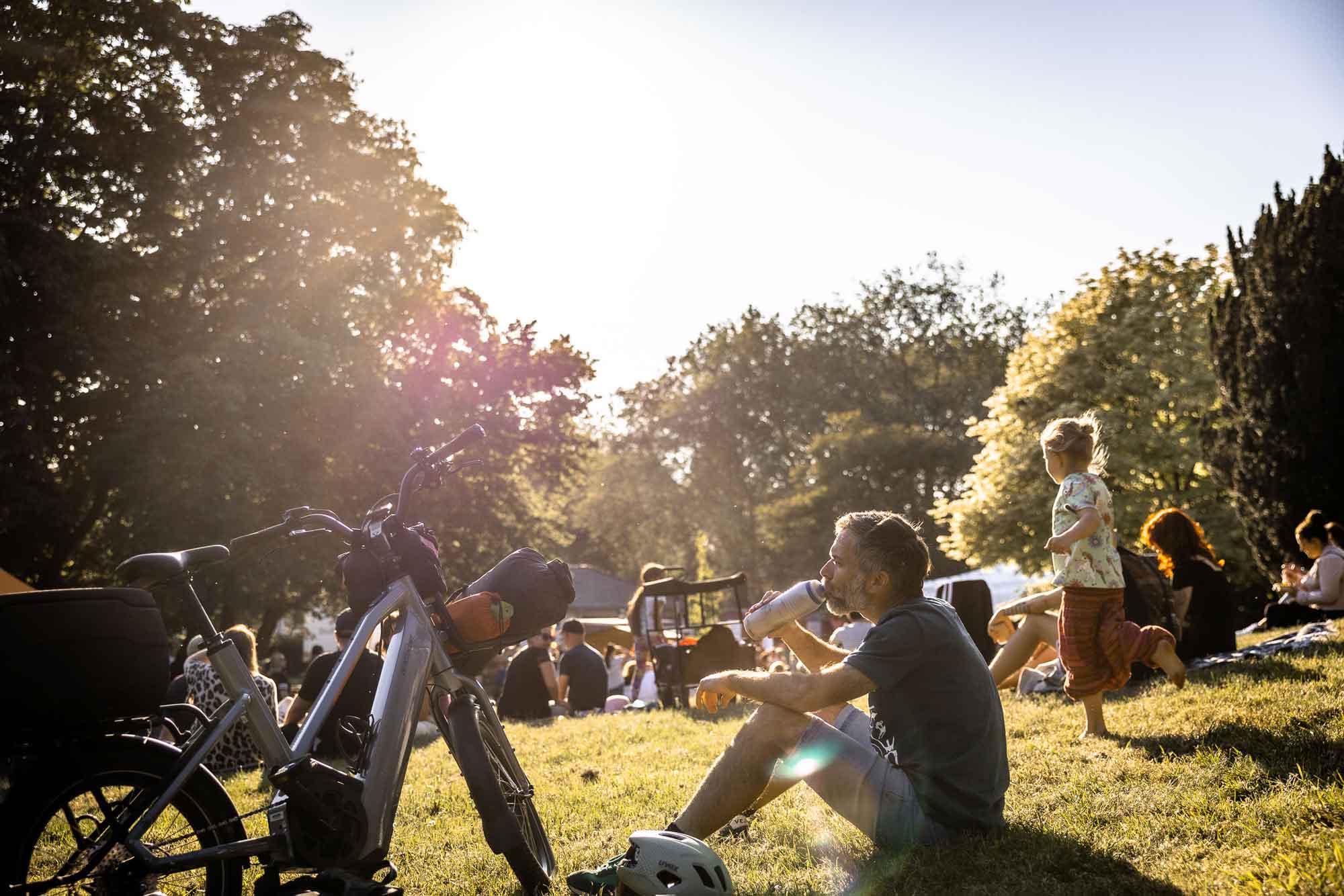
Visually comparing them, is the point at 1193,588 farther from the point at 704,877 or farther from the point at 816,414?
the point at 816,414

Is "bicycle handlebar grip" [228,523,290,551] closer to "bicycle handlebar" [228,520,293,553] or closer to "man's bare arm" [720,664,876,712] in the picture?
"bicycle handlebar" [228,520,293,553]

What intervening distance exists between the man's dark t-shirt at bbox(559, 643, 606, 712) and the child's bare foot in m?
7.89

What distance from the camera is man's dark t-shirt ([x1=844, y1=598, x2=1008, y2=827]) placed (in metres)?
3.82

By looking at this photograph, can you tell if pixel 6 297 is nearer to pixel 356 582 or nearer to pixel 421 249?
pixel 421 249

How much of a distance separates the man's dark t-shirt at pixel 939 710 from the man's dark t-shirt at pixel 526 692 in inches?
355

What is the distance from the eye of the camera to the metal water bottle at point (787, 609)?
4066 mm

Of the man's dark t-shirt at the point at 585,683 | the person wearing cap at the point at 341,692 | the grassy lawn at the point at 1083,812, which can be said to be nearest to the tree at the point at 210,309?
the man's dark t-shirt at the point at 585,683

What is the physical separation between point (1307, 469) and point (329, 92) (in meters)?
21.1

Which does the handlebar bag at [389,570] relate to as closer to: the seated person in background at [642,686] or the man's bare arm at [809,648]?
the man's bare arm at [809,648]

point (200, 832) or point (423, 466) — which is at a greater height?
point (423, 466)

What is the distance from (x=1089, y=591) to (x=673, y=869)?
4.03 m

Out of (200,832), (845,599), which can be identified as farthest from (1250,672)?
(200,832)

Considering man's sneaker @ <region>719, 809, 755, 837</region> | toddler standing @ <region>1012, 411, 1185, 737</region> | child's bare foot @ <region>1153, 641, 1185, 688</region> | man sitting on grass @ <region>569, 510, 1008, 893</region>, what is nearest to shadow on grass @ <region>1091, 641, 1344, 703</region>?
child's bare foot @ <region>1153, 641, 1185, 688</region>

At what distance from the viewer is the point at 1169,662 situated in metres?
6.85
